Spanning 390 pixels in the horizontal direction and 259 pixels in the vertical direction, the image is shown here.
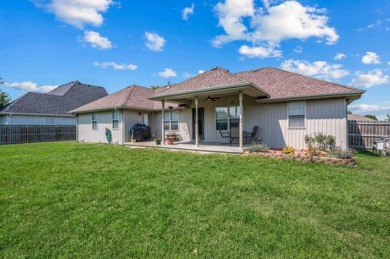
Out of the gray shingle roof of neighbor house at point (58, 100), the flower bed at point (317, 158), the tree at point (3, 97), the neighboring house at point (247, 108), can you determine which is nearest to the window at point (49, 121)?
the gray shingle roof of neighbor house at point (58, 100)

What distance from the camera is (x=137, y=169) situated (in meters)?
6.73

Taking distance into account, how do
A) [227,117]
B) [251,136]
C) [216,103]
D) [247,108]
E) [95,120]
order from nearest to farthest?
[251,136] → [247,108] → [227,117] → [216,103] → [95,120]

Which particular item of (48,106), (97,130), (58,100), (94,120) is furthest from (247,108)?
(58,100)

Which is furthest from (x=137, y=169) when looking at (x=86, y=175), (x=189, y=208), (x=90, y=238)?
(x=90, y=238)

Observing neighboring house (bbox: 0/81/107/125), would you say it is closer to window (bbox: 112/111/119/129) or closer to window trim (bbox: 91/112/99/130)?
window trim (bbox: 91/112/99/130)

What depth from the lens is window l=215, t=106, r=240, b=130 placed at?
1256cm

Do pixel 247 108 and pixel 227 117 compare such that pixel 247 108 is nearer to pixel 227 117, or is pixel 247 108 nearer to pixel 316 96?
pixel 227 117

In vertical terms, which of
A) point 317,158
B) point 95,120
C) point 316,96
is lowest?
point 317,158

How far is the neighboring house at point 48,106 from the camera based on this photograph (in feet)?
69.7

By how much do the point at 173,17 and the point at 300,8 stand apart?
705 centimetres

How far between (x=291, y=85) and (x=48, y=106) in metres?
Result: 24.7

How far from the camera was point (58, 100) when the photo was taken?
25.5 meters

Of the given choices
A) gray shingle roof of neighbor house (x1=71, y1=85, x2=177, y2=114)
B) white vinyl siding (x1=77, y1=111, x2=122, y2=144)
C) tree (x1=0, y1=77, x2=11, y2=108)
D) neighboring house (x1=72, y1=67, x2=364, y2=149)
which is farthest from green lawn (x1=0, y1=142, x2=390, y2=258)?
tree (x1=0, y1=77, x2=11, y2=108)

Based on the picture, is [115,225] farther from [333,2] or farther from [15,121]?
[15,121]
